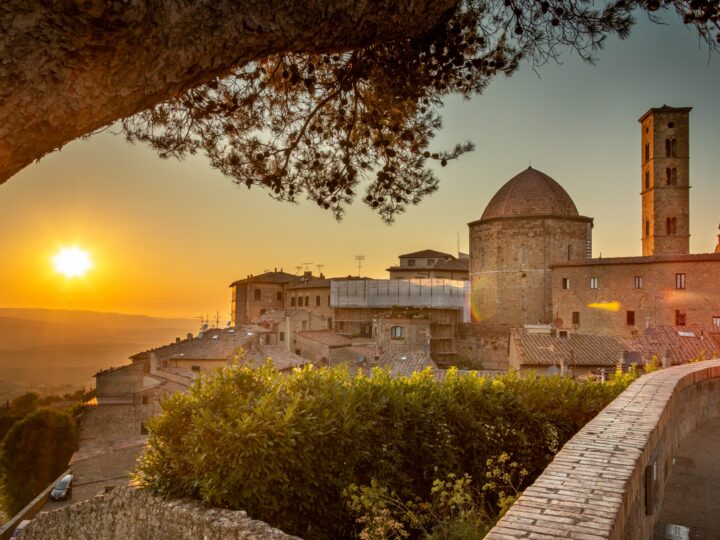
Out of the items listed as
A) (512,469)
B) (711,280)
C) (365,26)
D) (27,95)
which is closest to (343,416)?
(512,469)

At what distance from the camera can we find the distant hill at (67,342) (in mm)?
82750

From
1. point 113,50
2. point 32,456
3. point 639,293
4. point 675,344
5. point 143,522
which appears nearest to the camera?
point 113,50

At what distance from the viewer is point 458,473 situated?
704 cm

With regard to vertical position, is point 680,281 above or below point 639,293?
above

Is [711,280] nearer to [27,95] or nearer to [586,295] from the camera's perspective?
[586,295]

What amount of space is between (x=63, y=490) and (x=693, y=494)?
24.0m

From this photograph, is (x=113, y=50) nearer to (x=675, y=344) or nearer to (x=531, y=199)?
(x=675, y=344)

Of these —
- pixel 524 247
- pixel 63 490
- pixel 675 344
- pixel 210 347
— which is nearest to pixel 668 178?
pixel 524 247

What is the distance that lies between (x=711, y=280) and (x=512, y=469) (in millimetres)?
30883

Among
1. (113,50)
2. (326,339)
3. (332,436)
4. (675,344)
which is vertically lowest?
(326,339)

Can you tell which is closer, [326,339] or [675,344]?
[675,344]

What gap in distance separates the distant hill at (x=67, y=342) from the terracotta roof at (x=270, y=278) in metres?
10.1

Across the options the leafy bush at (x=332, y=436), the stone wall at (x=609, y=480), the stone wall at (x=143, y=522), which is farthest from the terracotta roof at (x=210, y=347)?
the stone wall at (x=609, y=480)

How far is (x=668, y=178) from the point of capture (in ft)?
137
